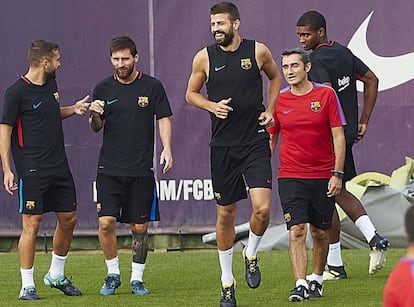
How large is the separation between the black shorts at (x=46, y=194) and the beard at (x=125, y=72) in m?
0.92

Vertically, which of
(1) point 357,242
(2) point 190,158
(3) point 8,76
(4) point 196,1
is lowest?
(1) point 357,242

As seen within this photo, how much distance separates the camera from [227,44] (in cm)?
927

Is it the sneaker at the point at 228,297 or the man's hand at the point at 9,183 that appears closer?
the sneaker at the point at 228,297

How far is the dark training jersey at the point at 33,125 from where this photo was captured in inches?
388

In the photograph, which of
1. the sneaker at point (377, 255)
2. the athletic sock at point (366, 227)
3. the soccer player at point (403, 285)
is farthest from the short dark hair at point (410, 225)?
the athletic sock at point (366, 227)

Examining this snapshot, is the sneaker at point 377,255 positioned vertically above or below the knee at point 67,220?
below

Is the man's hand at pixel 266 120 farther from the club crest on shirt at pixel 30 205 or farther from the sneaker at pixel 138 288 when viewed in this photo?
the club crest on shirt at pixel 30 205

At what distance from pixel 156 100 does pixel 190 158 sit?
380 centimetres

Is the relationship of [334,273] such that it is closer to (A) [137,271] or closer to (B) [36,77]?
(A) [137,271]

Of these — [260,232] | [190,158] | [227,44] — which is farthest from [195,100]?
[190,158]

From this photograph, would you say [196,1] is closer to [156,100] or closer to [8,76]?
[8,76]

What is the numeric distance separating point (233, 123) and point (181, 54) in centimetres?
459

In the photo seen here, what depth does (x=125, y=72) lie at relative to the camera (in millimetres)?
9969

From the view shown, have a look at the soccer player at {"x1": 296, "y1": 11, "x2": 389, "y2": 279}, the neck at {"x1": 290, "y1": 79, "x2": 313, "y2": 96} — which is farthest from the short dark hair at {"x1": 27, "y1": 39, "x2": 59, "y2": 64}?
the soccer player at {"x1": 296, "y1": 11, "x2": 389, "y2": 279}
